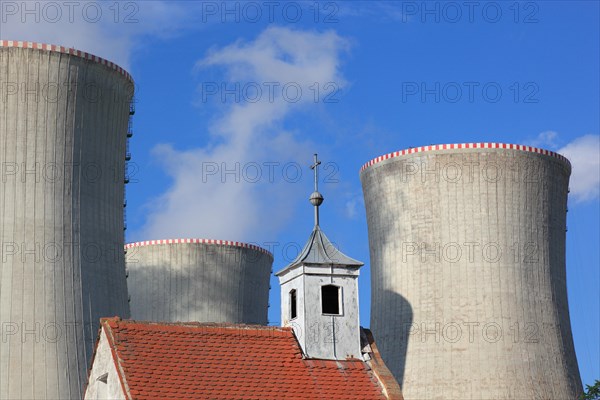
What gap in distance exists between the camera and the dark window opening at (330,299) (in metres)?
21.9

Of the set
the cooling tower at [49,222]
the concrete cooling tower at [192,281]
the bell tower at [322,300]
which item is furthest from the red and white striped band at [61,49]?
the concrete cooling tower at [192,281]

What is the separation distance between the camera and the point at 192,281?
3891 centimetres

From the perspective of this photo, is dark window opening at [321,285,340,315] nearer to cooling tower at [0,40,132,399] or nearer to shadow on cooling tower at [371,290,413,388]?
cooling tower at [0,40,132,399]

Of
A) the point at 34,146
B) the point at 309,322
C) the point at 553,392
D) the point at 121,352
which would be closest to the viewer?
the point at 121,352

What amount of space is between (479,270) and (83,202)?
33.4 feet

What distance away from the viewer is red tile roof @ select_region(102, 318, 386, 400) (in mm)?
18750

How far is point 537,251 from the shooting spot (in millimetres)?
30875

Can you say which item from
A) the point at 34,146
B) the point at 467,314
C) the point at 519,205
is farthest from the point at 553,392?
the point at 34,146

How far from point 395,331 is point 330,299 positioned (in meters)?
9.37

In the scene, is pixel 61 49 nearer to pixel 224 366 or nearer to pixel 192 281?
pixel 224 366

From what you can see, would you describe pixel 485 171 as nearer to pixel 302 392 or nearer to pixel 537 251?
pixel 537 251

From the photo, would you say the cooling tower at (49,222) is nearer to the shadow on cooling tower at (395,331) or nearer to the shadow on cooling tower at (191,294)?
the shadow on cooling tower at (395,331)

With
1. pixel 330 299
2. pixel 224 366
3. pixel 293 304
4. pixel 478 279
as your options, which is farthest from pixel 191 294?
pixel 224 366

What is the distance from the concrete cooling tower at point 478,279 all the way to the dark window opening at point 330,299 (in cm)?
880
